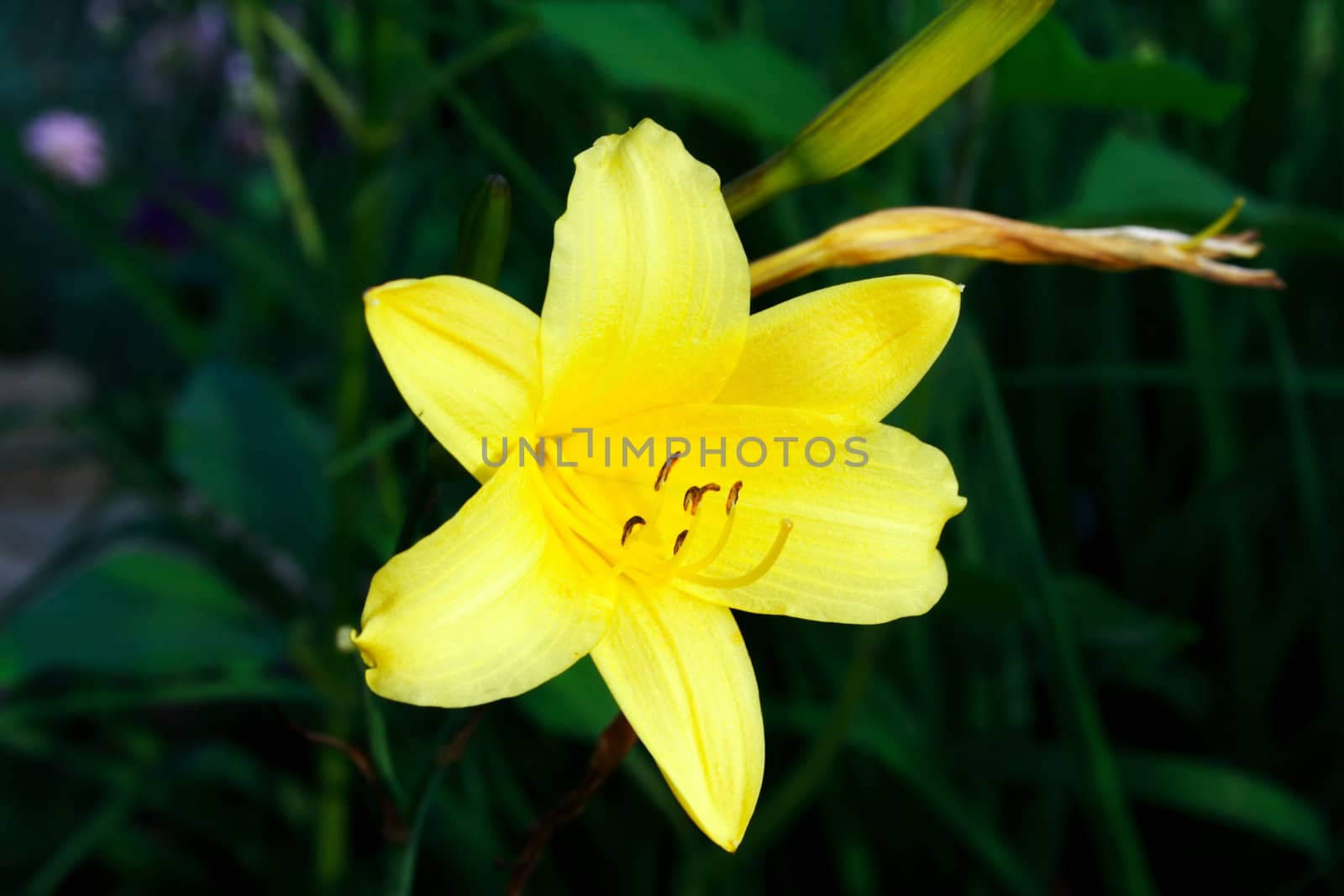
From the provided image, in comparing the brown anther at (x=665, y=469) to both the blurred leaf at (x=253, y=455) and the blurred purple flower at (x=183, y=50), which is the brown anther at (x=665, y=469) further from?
the blurred purple flower at (x=183, y=50)

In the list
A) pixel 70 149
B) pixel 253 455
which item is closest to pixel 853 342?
pixel 253 455

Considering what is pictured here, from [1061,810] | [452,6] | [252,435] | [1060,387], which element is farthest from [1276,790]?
[452,6]

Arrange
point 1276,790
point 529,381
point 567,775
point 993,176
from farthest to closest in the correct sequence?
1. point 993,176
2. point 567,775
3. point 1276,790
4. point 529,381

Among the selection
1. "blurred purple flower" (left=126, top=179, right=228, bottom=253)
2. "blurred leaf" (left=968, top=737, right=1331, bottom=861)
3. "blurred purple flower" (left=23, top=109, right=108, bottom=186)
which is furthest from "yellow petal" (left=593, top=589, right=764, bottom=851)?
"blurred purple flower" (left=23, top=109, right=108, bottom=186)

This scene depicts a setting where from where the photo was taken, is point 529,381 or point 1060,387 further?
point 1060,387

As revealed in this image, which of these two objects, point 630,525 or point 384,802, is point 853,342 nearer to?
point 630,525

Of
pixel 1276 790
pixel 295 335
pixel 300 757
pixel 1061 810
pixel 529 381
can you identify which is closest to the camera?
pixel 529 381

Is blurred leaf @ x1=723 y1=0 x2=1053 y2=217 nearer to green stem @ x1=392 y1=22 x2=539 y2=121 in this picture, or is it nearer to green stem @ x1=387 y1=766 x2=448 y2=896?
green stem @ x1=387 y1=766 x2=448 y2=896

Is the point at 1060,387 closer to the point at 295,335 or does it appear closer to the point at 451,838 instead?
the point at 451,838
